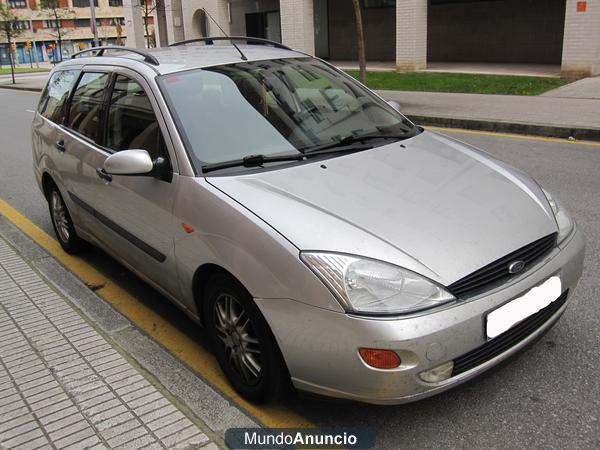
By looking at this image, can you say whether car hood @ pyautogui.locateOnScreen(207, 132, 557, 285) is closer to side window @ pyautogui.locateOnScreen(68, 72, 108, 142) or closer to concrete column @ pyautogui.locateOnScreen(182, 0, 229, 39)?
side window @ pyautogui.locateOnScreen(68, 72, 108, 142)

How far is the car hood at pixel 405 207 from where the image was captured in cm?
250

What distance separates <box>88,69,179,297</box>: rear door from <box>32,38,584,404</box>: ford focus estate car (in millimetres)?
15

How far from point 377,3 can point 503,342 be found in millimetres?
24727

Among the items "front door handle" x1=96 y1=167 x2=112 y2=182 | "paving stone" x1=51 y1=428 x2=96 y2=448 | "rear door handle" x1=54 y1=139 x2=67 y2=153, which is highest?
"rear door handle" x1=54 y1=139 x2=67 y2=153

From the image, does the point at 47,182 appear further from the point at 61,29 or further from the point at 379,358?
the point at 61,29

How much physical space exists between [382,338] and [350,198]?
768 mm

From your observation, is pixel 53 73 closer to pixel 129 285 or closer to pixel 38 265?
pixel 38 265

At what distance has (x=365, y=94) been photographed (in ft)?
13.7

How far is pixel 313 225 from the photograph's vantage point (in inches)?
102

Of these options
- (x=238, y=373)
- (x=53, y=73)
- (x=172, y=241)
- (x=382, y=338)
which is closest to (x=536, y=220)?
Answer: (x=382, y=338)

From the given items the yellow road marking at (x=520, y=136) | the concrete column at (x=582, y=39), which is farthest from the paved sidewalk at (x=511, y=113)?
the concrete column at (x=582, y=39)

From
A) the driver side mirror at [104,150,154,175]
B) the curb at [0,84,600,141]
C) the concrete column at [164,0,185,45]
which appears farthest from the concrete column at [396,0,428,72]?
the driver side mirror at [104,150,154,175]

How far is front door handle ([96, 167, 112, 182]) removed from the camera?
151 inches

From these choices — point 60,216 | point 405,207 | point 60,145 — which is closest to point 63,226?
point 60,216
